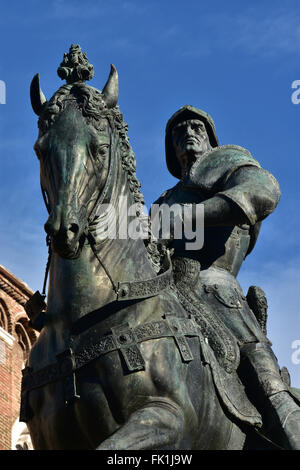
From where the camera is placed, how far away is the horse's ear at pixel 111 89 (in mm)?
6727

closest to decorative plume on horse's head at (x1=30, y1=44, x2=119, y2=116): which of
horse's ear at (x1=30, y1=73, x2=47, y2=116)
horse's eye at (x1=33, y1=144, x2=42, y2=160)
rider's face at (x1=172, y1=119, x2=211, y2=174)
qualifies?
horse's ear at (x1=30, y1=73, x2=47, y2=116)

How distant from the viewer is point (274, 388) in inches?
276

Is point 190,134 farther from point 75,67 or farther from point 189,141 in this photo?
point 75,67

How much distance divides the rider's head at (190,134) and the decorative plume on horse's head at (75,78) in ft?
5.29

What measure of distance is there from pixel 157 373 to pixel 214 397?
1.97 ft

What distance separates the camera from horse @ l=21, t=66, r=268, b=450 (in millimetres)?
5957

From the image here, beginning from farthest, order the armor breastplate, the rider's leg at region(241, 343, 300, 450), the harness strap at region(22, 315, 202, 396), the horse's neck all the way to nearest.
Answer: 1. the armor breastplate
2. the rider's leg at region(241, 343, 300, 450)
3. the horse's neck
4. the harness strap at region(22, 315, 202, 396)

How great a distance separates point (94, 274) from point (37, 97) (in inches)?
51.6

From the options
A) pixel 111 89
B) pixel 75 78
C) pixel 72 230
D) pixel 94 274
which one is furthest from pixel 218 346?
pixel 75 78

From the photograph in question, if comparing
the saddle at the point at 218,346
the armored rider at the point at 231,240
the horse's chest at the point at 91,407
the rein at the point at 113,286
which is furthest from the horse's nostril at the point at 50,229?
the armored rider at the point at 231,240

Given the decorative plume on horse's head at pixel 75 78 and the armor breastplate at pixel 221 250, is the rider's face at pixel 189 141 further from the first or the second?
the decorative plume on horse's head at pixel 75 78

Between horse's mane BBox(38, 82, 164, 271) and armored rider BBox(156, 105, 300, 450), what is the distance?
1.37ft

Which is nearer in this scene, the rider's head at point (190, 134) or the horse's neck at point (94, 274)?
the horse's neck at point (94, 274)

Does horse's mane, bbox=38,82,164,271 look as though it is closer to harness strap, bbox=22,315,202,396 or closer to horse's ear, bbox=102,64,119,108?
horse's ear, bbox=102,64,119,108
